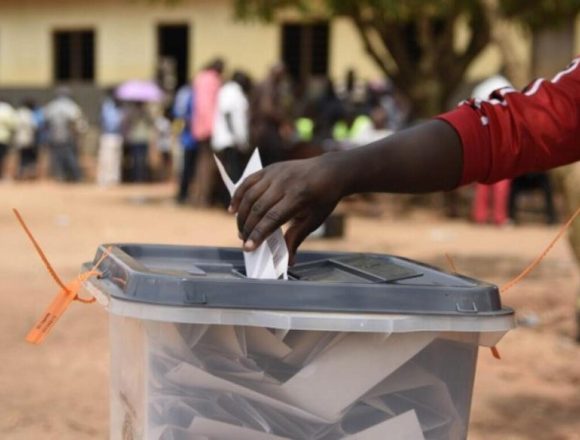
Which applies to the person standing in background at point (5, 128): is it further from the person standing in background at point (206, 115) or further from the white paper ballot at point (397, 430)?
the white paper ballot at point (397, 430)

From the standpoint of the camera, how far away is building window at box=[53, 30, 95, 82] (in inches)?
1027

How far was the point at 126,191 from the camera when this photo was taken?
18.1m

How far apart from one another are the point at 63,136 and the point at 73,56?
7.24m

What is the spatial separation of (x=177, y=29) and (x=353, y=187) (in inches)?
931

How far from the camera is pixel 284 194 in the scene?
1965 mm

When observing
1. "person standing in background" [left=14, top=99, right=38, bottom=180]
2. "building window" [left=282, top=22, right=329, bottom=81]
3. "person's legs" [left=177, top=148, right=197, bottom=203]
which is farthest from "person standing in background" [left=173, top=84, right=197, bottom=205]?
"building window" [left=282, top=22, right=329, bottom=81]

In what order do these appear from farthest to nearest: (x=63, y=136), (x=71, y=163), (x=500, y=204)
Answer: (x=71, y=163) → (x=63, y=136) → (x=500, y=204)

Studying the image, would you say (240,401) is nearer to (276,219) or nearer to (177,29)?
(276,219)

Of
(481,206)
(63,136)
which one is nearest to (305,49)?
(63,136)

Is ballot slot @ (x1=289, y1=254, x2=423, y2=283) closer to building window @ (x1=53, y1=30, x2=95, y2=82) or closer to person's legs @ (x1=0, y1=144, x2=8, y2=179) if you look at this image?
person's legs @ (x1=0, y1=144, x2=8, y2=179)

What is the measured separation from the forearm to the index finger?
141mm

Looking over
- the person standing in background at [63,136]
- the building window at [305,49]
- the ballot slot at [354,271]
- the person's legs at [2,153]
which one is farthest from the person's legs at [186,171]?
the ballot slot at [354,271]

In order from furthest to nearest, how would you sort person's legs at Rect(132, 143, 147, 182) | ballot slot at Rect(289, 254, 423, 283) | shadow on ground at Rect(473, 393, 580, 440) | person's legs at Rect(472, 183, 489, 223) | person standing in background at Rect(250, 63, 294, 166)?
1. person's legs at Rect(132, 143, 147, 182)
2. person standing in background at Rect(250, 63, 294, 166)
3. person's legs at Rect(472, 183, 489, 223)
4. shadow on ground at Rect(473, 393, 580, 440)
5. ballot slot at Rect(289, 254, 423, 283)

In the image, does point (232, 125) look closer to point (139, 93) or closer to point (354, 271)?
point (139, 93)
